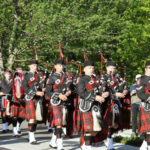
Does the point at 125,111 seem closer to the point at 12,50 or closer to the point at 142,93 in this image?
the point at 142,93

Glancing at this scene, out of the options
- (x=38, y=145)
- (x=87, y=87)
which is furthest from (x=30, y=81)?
(x=87, y=87)

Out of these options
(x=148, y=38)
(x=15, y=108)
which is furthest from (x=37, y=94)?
(x=148, y=38)

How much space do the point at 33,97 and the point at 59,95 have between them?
115 centimetres

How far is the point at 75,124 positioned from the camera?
8.13m

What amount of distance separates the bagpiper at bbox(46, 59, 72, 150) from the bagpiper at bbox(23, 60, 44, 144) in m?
0.73

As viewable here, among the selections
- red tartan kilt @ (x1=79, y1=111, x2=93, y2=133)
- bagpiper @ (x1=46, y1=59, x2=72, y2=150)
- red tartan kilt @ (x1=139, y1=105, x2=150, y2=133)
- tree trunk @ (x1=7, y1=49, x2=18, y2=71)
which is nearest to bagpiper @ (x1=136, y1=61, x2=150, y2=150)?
red tartan kilt @ (x1=139, y1=105, x2=150, y2=133)

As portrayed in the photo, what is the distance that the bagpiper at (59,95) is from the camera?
8.59 m

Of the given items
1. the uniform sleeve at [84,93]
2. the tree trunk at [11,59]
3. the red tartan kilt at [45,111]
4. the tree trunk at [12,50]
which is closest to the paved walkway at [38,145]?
the red tartan kilt at [45,111]

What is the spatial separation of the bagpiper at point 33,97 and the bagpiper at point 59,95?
728 millimetres

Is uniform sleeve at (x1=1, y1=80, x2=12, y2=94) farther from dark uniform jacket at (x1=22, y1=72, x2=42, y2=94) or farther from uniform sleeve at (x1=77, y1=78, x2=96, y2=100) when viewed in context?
uniform sleeve at (x1=77, y1=78, x2=96, y2=100)

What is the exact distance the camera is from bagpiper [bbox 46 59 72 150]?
859cm

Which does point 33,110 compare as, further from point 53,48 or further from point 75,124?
point 53,48

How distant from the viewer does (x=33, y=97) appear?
375 inches

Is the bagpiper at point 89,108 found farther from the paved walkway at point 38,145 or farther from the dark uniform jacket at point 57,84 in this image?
the paved walkway at point 38,145
